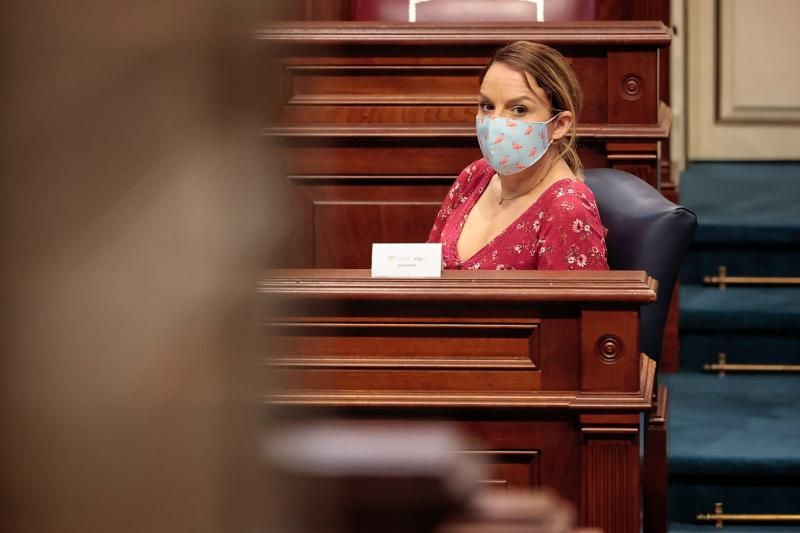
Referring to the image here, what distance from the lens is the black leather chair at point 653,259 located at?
1.94m

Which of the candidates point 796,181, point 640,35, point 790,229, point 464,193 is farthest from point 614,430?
point 796,181

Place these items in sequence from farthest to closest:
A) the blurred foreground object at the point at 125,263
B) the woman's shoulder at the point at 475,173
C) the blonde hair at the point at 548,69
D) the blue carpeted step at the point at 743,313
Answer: the blue carpeted step at the point at 743,313 → the woman's shoulder at the point at 475,173 → the blonde hair at the point at 548,69 → the blurred foreground object at the point at 125,263

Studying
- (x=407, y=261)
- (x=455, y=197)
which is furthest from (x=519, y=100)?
(x=407, y=261)

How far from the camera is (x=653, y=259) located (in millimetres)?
1947

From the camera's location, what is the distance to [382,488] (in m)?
0.10

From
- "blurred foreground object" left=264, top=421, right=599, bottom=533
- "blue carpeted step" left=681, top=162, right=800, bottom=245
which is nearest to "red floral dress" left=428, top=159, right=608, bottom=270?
"blue carpeted step" left=681, top=162, right=800, bottom=245

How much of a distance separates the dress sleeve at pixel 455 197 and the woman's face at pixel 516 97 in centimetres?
17

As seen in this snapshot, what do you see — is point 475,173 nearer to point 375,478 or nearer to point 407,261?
point 407,261

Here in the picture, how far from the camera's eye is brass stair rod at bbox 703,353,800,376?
2.94m

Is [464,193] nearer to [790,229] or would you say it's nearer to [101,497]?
[790,229]

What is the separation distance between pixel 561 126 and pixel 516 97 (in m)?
0.09

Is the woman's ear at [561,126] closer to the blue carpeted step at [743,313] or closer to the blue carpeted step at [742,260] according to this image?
the blue carpeted step at [743,313]

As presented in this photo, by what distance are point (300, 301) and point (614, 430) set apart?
1.33 metres

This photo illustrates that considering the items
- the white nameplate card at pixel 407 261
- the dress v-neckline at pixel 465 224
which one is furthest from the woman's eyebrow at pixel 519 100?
the white nameplate card at pixel 407 261
